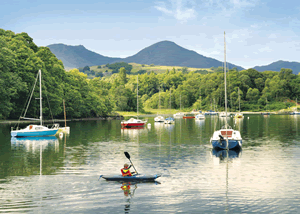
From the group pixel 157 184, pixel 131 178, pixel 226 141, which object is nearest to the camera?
pixel 157 184

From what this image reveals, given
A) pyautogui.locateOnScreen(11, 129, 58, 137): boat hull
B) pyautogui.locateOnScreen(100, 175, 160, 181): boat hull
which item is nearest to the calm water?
pyautogui.locateOnScreen(100, 175, 160, 181): boat hull

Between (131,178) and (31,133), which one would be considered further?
(31,133)

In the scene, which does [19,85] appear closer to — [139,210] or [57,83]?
[57,83]

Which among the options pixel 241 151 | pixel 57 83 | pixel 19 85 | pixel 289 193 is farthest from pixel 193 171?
pixel 57 83

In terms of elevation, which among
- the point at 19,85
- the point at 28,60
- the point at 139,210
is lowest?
the point at 139,210

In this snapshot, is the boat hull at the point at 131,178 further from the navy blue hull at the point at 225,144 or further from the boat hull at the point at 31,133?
the boat hull at the point at 31,133

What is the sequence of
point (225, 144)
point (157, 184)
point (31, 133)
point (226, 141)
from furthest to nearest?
point (31, 133), point (225, 144), point (226, 141), point (157, 184)

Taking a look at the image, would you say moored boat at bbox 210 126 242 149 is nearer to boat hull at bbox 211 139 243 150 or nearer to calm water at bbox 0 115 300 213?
boat hull at bbox 211 139 243 150

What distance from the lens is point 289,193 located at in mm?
23609

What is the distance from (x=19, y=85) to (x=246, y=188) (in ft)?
295

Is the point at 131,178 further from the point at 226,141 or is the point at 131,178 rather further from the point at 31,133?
the point at 31,133

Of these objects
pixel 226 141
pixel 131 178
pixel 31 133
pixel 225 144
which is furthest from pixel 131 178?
pixel 31 133

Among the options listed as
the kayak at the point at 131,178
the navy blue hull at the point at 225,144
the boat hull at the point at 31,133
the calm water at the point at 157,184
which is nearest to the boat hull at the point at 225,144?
the navy blue hull at the point at 225,144

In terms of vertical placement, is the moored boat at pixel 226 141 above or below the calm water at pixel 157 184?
above
